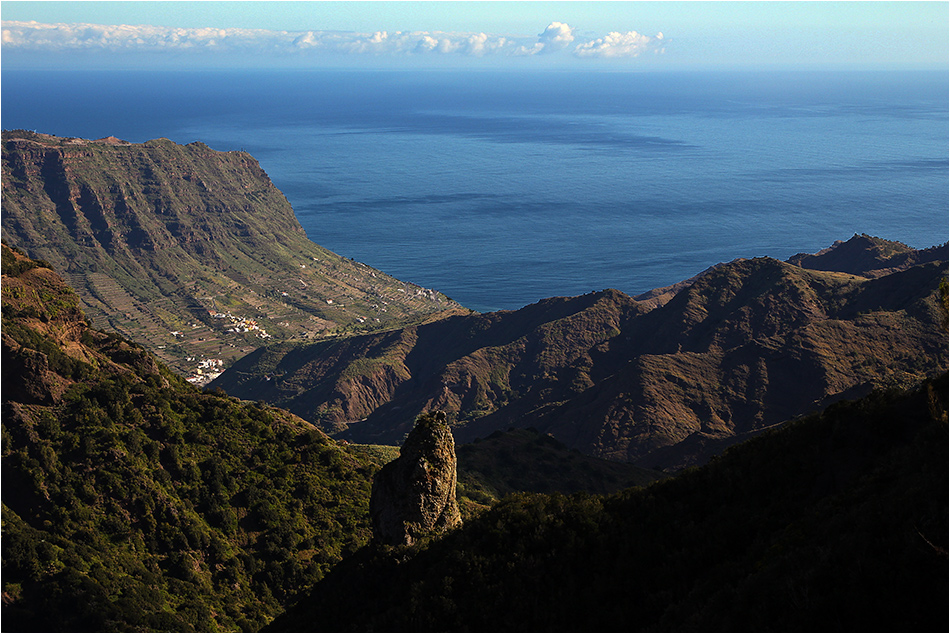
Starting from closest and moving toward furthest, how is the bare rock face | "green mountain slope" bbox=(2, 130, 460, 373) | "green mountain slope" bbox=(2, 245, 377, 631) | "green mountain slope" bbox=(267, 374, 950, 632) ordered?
"green mountain slope" bbox=(267, 374, 950, 632)
the bare rock face
"green mountain slope" bbox=(2, 245, 377, 631)
"green mountain slope" bbox=(2, 130, 460, 373)

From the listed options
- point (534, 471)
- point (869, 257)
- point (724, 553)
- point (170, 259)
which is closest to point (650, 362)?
point (534, 471)

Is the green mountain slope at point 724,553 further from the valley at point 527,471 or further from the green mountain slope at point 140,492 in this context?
the green mountain slope at point 140,492

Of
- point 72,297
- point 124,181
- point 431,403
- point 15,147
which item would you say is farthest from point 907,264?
point 15,147

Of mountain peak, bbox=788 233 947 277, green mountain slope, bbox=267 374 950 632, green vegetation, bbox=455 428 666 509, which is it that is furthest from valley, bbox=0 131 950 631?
mountain peak, bbox=788 233 947 277

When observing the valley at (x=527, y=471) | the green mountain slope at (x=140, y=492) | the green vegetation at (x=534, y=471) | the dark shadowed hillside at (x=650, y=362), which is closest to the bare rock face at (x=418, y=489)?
the valley at (x=527, y=471)

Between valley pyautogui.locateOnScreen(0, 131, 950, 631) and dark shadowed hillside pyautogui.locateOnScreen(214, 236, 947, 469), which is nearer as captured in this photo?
valley pyautogui.locateOnScreen(0, 131, 950, 631)

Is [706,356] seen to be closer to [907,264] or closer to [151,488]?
[907,264]

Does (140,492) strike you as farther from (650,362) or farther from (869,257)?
(869,257)

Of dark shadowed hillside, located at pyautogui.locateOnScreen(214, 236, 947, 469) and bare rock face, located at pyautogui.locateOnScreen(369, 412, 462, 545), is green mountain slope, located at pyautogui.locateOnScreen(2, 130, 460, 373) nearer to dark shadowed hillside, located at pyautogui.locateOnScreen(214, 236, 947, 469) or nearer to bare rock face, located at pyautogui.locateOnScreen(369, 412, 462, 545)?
dark shadowed hillside, located at pyautogui.locateOnScreen(214, 236, 947, 469)
